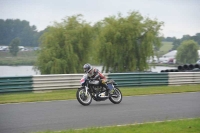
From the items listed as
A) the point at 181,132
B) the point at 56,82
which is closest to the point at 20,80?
the point at 56,82

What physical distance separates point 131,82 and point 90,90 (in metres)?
7.57

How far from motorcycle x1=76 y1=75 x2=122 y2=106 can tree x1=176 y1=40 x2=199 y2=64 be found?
766 inches

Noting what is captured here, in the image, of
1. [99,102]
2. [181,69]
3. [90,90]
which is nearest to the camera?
[90,90]

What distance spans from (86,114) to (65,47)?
1008 inches

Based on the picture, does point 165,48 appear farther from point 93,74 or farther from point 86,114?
point 86,114

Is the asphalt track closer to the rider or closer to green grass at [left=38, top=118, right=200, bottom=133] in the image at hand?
green grass at [left=38, top=118, right=200, bottom=133]

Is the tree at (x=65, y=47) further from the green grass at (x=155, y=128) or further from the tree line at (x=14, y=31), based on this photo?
the green grass at (x=155, y=128)

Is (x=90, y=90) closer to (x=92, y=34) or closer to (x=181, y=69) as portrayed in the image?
(x=181, y=69)

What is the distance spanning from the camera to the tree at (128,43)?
35875 millimetres

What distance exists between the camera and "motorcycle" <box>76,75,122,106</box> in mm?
11828

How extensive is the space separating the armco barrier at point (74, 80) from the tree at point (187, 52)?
10.1 metres

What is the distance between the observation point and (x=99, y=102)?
13.1 metres

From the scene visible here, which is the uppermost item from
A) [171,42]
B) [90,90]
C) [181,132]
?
[171,42]

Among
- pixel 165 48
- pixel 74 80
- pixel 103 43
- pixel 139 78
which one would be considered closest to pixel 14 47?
pixel 74 80
